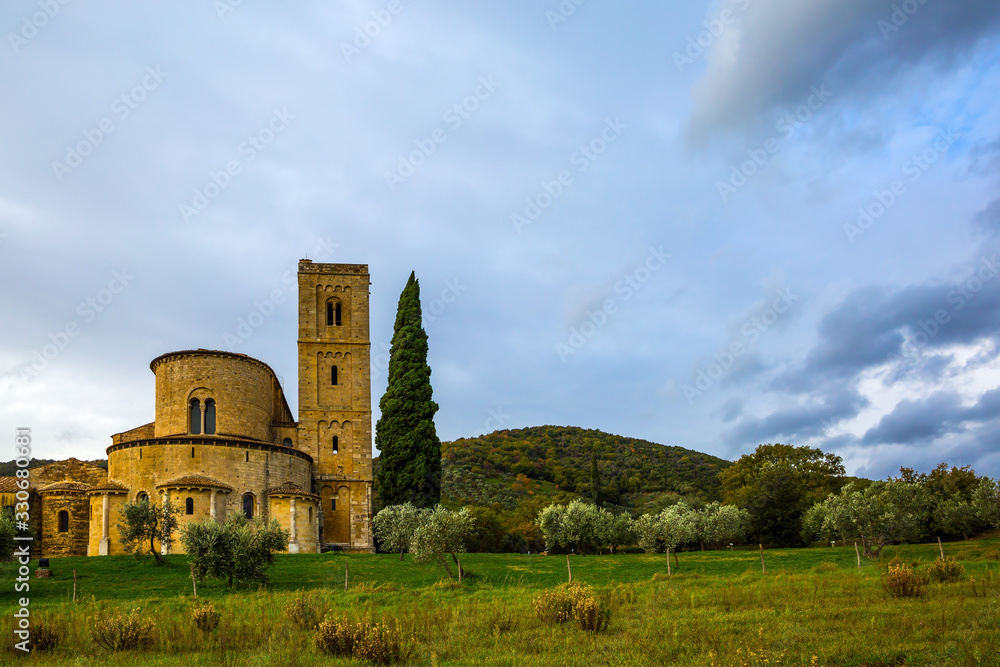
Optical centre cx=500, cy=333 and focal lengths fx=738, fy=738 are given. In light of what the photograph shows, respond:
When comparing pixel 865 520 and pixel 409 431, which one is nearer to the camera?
pixel 865 520

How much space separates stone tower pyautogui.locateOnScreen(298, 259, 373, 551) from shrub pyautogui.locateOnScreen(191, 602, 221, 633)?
33552mm

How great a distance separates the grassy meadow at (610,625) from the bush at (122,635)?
218 millimetres

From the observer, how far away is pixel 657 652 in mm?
11836

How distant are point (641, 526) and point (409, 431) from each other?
56.3ft

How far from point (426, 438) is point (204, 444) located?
13.5 meters

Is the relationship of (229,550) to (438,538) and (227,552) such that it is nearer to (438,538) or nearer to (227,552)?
(227,552)

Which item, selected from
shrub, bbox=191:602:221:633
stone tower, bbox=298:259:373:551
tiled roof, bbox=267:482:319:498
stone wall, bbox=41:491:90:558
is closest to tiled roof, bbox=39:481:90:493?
stone wall, bbox=41:491:90:558

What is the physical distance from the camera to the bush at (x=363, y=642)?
39.8 ft

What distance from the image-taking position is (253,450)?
1580 inches

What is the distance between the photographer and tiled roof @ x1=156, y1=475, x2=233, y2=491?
3644cm

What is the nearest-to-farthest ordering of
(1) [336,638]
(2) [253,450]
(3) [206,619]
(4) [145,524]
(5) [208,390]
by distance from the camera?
(1) [336,638], (3) [206,619], (4) [145,524], (2) [253,450], (5) [208,390]

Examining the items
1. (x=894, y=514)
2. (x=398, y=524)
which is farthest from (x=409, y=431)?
(x=894, y=514)

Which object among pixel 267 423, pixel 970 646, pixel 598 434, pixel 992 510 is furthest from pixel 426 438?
pixel 598 434

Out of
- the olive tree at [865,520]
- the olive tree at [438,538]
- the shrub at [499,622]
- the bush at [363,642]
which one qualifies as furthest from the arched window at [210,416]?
the olive tree at [865,520]
